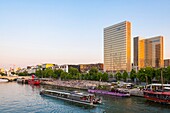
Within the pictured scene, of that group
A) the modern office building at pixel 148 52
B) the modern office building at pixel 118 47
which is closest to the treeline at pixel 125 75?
the modern office building at pixel 118 47

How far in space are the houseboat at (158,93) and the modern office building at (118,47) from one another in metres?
104

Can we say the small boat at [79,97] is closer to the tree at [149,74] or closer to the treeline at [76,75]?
the tree at [149,74]

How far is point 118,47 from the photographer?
166m

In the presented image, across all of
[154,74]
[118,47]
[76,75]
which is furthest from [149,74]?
[118,47]

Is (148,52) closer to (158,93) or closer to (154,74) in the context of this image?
(154,74)

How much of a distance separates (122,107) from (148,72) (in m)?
40.9

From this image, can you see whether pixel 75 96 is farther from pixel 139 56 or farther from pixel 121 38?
pixel 139 56

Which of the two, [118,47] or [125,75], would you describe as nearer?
[125,75]

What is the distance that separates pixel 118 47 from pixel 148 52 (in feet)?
102

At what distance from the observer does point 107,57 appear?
178 metres

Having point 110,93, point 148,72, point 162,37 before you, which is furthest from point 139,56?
point 110,93

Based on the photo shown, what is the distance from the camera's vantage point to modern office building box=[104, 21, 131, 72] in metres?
160

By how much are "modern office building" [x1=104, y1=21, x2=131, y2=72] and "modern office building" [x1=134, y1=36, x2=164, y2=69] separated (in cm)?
1724

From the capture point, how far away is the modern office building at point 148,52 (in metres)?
173
